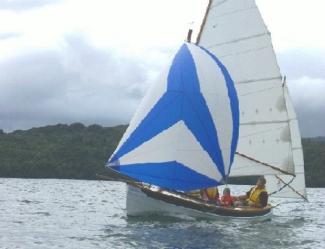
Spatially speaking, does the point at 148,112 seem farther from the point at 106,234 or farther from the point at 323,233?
the point at 323,233

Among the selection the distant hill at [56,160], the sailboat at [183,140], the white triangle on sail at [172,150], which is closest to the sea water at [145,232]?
the sailboat at [183,140]

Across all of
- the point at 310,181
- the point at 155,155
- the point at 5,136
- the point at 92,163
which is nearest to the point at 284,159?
the point at 155,155

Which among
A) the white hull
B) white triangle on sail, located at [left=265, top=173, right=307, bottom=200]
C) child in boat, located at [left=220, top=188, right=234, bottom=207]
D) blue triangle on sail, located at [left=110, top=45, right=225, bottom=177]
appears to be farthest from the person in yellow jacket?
white triangle on sail, located at [left=265, top=173, right=307, bottom=200]

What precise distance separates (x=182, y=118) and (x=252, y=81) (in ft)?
23.4

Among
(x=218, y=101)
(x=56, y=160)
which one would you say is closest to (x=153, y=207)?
(x=218, y=101)

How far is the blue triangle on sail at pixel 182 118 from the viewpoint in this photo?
953 inches

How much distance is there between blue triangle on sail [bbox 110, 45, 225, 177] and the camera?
24.2 m

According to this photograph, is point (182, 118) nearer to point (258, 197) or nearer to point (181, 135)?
point (181, 135)

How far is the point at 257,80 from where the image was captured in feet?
99.7

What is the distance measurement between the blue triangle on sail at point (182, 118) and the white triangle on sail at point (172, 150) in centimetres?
14

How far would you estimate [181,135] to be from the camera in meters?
24.2

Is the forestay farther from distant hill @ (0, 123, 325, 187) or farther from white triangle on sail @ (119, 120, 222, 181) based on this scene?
distant hill @ (0, 123, 325, 187)

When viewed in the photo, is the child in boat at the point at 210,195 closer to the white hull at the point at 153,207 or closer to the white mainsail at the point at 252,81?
the white hull at the point at 153,207

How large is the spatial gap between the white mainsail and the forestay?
5653mm
